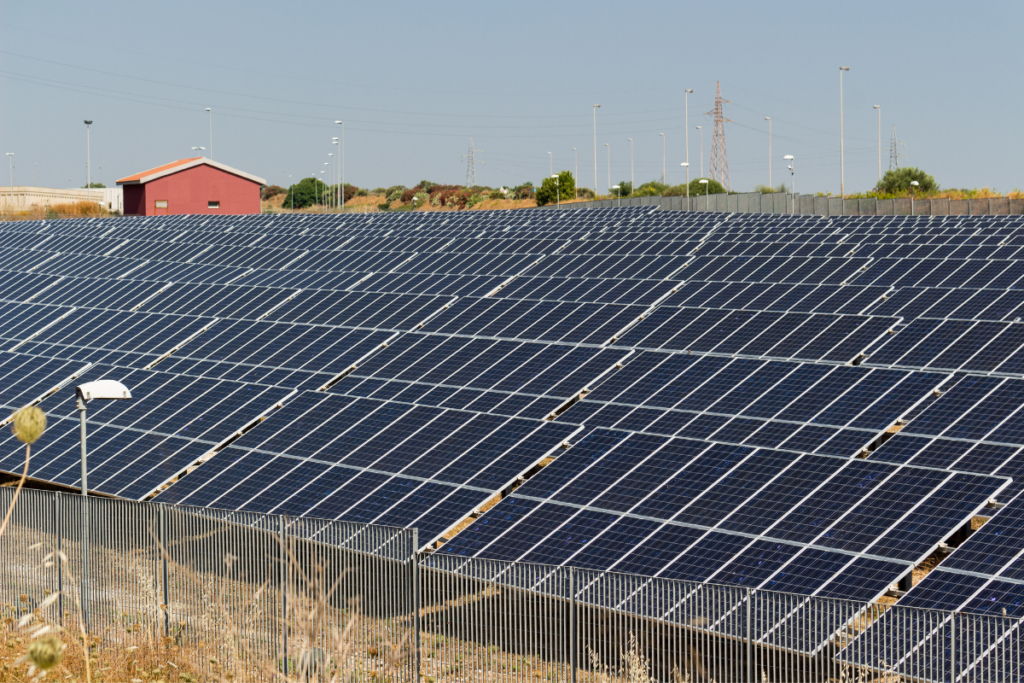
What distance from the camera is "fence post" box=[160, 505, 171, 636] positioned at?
701 inches

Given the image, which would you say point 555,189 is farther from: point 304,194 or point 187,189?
point 304,194

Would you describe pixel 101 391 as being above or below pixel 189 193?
below

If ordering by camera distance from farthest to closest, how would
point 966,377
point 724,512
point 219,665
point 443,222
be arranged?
point 443,222, point 966,377, point 724,512, point 219,665

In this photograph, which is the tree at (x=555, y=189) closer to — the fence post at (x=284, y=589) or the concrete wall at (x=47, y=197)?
the concrete wall at (x=47, y=197)

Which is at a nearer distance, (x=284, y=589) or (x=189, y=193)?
(x=284, y=589)

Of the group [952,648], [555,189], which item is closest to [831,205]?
[555,189]

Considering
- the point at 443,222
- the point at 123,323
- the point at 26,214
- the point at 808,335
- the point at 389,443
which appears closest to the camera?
the point at 389,443

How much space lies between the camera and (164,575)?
723 inches

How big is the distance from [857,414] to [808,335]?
4.30 metres

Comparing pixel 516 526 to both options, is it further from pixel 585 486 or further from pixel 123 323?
pixel 123 323

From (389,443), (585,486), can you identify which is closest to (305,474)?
(389,443)

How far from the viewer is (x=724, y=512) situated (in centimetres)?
1797

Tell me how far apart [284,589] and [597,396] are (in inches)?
366

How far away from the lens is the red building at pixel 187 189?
89.4 m
